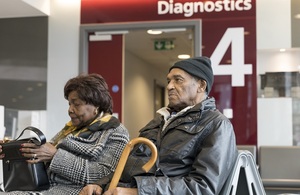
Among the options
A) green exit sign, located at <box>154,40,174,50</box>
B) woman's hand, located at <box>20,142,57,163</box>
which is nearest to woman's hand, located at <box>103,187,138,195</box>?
woman's hand, located at <box>20,142,57,163</box>

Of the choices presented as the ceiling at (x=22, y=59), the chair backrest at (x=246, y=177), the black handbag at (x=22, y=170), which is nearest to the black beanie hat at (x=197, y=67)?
the chair backrest at (x=246, y=177)

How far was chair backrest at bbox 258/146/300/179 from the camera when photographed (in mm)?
4086

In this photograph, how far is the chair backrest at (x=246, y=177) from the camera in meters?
1.74

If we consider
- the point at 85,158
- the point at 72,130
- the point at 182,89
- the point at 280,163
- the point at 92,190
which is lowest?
the point at 280,163

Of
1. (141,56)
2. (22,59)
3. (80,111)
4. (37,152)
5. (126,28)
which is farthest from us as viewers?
(141,56)

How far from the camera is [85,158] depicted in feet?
6.72

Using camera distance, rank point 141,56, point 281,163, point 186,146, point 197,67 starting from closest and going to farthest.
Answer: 1. point 186,146
2. point 197,67
3. point 281,163
4. point 141,56

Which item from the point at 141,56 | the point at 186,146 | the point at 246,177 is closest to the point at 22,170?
the point at 186,146

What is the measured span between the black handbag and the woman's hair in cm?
31

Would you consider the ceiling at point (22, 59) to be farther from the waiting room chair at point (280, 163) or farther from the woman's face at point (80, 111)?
the woman's face at point (80, 111)

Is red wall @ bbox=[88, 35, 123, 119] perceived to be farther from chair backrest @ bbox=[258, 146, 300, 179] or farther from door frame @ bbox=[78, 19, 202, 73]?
chair backrest @ bbox=[258, 146, 300, 179]

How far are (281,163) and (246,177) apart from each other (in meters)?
2.47

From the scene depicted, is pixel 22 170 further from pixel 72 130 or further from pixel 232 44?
pixel 232 44

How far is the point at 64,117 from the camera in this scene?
4.96 m
